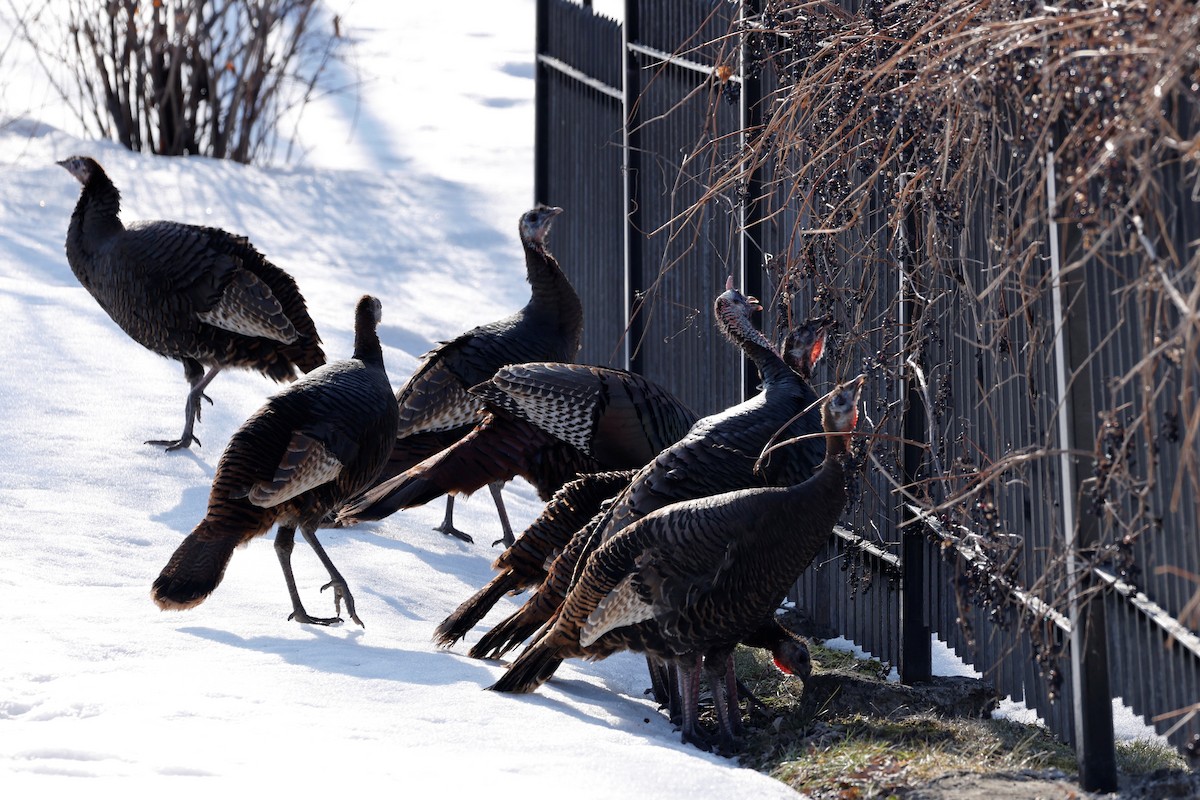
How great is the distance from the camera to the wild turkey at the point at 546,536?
4773 mm

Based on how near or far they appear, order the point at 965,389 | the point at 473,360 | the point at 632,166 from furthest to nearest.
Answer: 1. the point at 632,166
2. the point at 473,360
3. the point at 965,389

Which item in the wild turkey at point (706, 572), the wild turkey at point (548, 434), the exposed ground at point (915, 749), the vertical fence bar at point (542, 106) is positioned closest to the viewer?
the exposed ground at point (915, 749)

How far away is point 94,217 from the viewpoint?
7133 mm

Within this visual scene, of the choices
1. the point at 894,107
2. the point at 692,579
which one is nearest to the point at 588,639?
the point at 692,579

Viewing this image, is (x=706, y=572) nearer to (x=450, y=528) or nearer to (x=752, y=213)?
(x=752, y=213)

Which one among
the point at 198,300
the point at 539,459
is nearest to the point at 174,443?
the point at 198,300

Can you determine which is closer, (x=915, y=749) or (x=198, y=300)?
(x=915, y=749)

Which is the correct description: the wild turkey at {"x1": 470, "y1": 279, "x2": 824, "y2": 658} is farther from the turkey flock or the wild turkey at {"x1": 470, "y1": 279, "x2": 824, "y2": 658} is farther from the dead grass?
the dead grass

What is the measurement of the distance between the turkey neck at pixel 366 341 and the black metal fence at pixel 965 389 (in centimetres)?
98

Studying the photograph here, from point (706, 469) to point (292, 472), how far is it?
1.35m

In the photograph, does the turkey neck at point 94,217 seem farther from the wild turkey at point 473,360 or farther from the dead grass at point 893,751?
the dead grass at point 893,751

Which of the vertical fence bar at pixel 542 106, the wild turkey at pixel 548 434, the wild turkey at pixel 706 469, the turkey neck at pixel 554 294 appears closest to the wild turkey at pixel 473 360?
the turkey neck at pixel 554 294

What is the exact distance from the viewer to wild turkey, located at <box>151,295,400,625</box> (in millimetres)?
4766

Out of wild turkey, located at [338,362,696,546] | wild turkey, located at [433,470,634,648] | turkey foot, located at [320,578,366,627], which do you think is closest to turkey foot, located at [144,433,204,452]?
wild turkey, located at [338,362,696,546]
